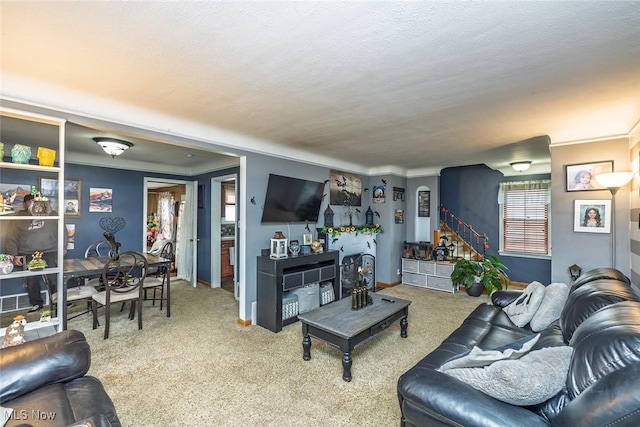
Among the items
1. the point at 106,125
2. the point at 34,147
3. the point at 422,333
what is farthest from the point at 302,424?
the point at 34,147

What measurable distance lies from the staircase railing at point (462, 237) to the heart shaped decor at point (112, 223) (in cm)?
602

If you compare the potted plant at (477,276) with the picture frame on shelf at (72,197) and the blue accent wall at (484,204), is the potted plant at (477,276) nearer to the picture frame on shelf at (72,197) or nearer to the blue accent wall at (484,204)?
the blue accent wall at (484,204)

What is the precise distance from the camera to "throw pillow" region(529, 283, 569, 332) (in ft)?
7.67

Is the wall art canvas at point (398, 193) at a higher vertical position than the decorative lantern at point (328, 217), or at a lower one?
higher

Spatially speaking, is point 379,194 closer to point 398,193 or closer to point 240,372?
point 398,193

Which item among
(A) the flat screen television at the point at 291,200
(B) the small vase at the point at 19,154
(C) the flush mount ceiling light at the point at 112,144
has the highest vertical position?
(C) the flush mount ceiling light at the point at 112,144

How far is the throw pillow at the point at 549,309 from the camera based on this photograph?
2.34 metres

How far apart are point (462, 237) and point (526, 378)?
5547mm

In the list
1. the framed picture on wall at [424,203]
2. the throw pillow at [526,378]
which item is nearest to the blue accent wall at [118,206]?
the framed picture on wall at [424,203]

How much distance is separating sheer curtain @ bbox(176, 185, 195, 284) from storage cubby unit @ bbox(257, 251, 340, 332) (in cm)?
258

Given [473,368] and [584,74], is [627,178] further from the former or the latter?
[473,368]

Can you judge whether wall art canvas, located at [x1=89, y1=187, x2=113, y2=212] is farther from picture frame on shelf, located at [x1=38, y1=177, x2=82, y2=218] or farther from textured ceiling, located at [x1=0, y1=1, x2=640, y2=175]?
textured ceiling, located at [x1=0, y1=1, x2=640, y2=175]

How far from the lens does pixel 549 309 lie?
93.0 inches

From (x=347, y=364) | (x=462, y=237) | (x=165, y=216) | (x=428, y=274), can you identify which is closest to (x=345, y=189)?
(x=428, y=274)
